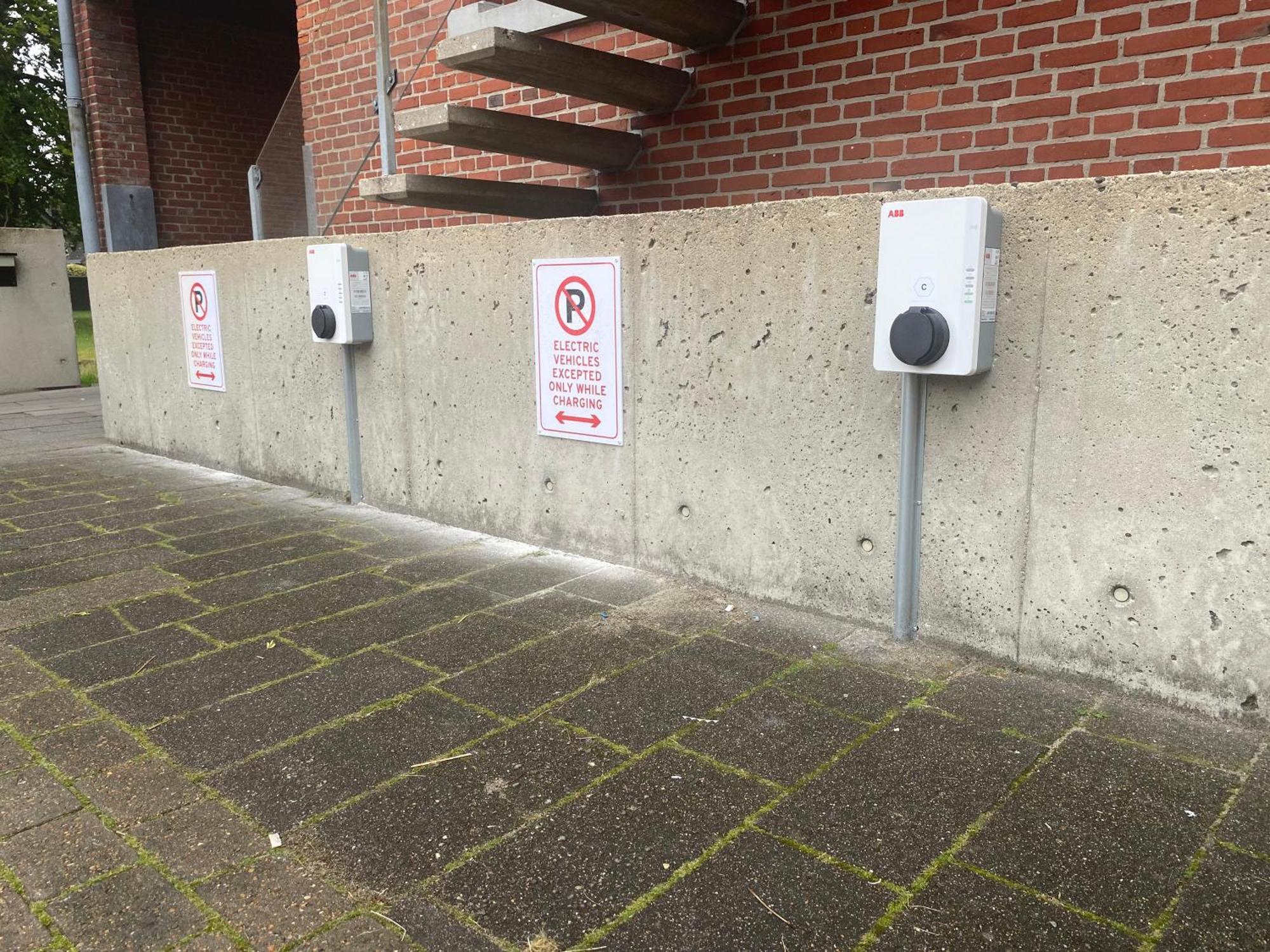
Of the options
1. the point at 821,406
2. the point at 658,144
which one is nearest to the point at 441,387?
the point at 658,144

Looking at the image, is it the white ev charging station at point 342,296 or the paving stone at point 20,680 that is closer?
the paving stone at point 20,680

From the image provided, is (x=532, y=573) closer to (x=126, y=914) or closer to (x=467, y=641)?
(x=467, y=641)

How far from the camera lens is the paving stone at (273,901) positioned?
2.18 m

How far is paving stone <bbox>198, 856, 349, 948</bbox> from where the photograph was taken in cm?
218

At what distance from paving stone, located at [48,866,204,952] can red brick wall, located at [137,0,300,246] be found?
11342mm

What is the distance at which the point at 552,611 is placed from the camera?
4.14 meters

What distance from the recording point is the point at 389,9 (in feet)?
23.4

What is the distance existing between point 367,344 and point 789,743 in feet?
12.3

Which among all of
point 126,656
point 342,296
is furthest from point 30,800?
point 342,296

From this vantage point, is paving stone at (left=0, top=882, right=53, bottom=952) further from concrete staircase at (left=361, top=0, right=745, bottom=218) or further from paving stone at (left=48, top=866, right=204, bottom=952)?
concrete staircase at (left=361, top=0, right=745, bottom=218)

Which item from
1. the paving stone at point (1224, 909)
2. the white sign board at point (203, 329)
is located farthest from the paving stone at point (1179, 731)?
the white sign board at point (203, 329)

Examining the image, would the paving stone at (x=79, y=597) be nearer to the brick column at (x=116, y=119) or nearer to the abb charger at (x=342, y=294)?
the abb charger at (x=342, y=294)

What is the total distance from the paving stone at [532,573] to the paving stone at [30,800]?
191cm

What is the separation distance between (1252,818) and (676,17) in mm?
4066
